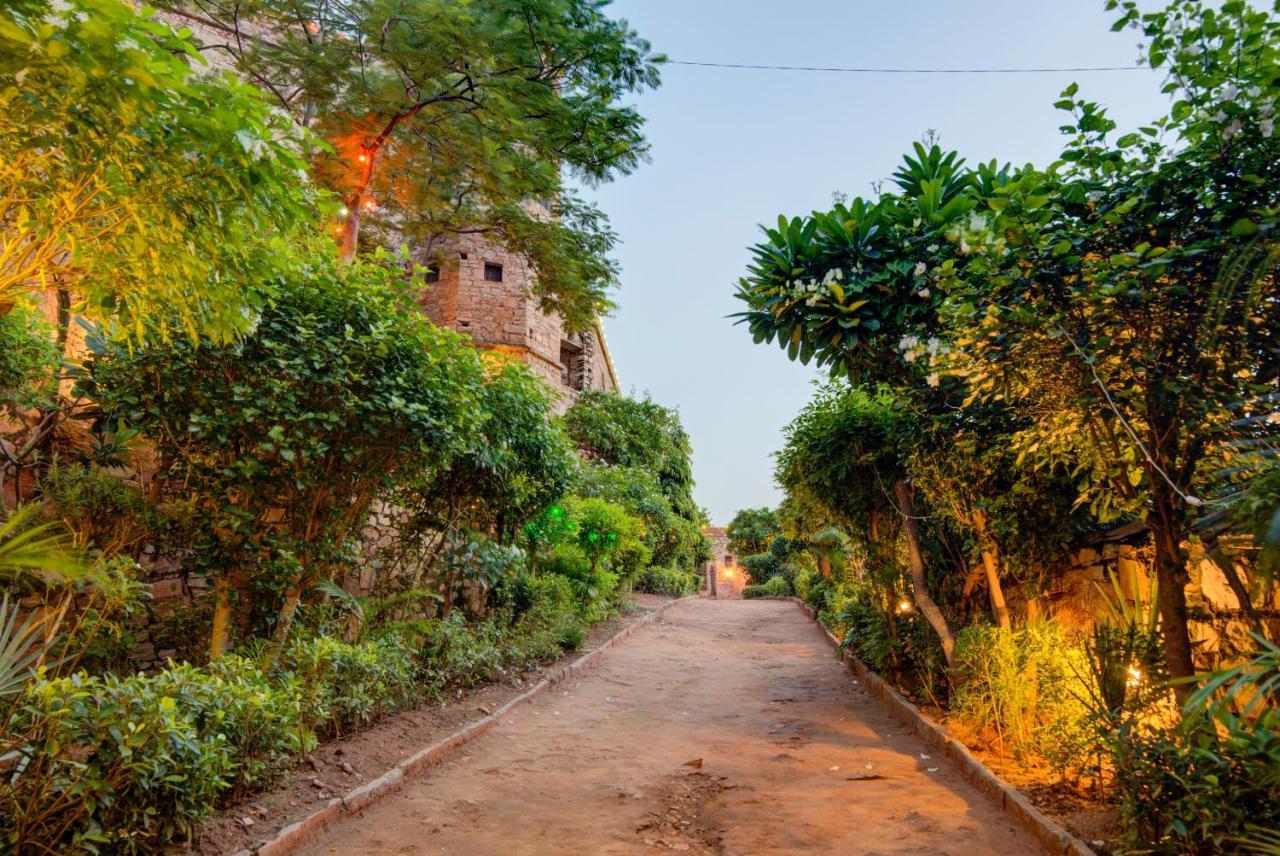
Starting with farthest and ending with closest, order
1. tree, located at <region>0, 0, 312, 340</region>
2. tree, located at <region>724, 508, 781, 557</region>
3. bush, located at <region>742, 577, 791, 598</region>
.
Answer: tree, located at <region>724, 508, 781, 557</region>, bush, located at <region>742, 577, 791, 598</region>, tree, located at <region>0, 0, 312, 340</region>

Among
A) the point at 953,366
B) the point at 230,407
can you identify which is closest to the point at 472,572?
→ the point at 230,407

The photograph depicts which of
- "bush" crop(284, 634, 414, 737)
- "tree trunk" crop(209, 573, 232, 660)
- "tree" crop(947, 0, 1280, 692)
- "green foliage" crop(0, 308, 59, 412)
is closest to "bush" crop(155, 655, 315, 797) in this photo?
"bush" crop(284, 634, 414, 737)

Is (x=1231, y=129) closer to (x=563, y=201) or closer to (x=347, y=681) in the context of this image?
(x=347, y=681)

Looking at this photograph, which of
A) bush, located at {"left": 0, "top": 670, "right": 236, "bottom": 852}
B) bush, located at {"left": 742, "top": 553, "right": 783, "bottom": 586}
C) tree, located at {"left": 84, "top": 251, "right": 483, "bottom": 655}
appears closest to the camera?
bush, located at {"left": 0, "top": 670, "right": 236, "bottom": 852}

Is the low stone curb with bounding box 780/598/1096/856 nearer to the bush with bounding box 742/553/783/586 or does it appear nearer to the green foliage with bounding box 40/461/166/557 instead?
the green foliage with bounding box 40/461/166/557

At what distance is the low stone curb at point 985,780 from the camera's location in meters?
3.54

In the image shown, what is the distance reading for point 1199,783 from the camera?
2832 mm

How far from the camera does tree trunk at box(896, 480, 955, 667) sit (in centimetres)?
662

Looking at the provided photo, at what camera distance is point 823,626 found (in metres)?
14.8

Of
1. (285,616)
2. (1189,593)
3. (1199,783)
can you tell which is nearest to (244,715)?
(285,616)

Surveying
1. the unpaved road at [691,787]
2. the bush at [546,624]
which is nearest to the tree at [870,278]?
the unpaved road at [691,787]

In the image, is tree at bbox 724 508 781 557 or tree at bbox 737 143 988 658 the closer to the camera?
tree at bbox 737 143 988 658

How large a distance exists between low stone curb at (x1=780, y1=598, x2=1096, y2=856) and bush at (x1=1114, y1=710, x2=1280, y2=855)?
409mm

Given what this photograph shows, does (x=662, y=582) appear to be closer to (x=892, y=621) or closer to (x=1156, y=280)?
(x=892, y=621)
